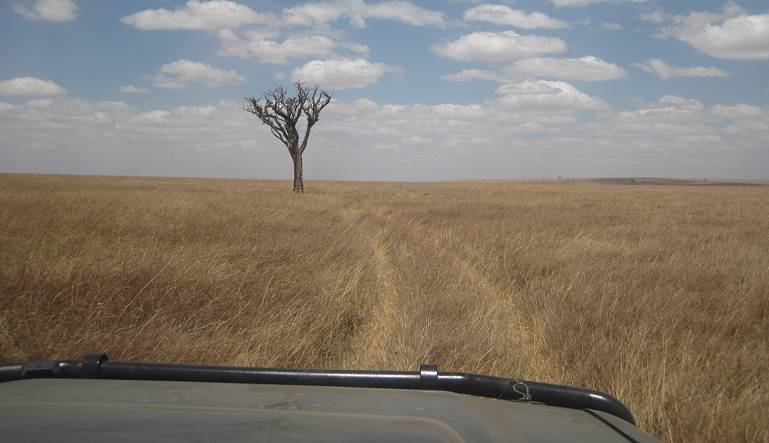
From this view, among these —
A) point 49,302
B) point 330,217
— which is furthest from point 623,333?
point 330,217

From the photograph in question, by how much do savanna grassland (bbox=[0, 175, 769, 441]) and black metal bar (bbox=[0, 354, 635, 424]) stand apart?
1338 mm

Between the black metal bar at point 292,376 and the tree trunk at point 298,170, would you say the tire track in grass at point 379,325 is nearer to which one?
the black metal bar at point 292,376

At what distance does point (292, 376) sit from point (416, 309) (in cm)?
308

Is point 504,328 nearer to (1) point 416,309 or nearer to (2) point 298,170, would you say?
(1) point 416,309

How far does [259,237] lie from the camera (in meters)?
8.87

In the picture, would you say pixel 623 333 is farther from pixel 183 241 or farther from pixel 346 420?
pixel 183 241

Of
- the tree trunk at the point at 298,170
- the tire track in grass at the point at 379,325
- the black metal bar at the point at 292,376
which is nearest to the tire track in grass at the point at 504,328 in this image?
the tire track in grass at the point at 379,325

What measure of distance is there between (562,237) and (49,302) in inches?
351

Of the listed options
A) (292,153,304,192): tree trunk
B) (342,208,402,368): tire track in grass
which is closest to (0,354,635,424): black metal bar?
(342,208,402,368): tire track in grass

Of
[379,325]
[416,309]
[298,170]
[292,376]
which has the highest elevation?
[298,170]

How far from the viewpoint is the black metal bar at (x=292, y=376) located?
6.59 ft

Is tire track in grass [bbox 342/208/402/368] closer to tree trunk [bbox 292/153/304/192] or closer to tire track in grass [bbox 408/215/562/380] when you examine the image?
tire track in grass [bbox 408/215/562/380]

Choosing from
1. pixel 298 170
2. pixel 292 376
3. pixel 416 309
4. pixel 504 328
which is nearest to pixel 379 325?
pixel 416 309

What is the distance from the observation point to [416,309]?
513 cm
